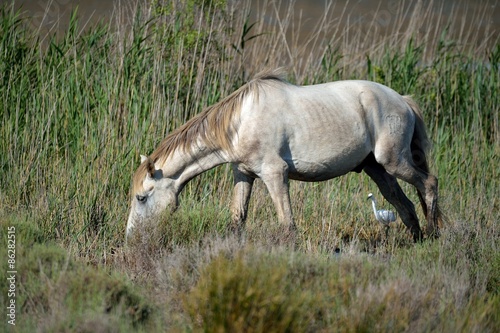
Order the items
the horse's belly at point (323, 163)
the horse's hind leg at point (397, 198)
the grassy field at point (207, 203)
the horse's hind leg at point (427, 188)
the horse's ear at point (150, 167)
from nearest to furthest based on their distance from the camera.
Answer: the grassy field at point (207, 203), the horse's ear at point (150, 167), the horse's belly at point (323, 163), the horse's hind leg at point (427, 188), the horse's hind leg at point (397, 198)

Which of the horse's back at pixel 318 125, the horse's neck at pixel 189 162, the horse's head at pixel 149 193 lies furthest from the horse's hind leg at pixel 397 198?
the horse's head at pixel 149 193

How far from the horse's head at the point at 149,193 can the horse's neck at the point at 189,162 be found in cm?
9

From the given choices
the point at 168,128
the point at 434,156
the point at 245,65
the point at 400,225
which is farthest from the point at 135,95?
the point at 434,156

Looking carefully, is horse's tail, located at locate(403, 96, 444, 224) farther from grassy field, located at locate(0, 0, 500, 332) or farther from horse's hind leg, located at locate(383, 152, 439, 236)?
grassy field, located at locate(0, 0, 500, 332)

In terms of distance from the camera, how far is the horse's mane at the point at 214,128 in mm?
5965

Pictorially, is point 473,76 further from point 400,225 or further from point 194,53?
point 194,53

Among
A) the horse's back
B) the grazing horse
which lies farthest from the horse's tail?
the horse's back

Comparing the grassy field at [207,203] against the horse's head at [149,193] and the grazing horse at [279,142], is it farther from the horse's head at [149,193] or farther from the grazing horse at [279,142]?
the grazing horse at [279,142]

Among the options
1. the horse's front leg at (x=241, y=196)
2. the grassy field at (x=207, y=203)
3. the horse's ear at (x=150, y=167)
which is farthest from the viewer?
the horse's front leg at (x=241, y=196)

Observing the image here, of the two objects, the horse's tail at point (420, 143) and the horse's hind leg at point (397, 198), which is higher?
the horse's tail at point (420, 143)

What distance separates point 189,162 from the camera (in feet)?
20.0

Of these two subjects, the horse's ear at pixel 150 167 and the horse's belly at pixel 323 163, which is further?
the horse's belly at pixel 323 163

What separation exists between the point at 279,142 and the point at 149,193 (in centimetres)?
124

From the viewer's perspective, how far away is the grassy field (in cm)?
375
